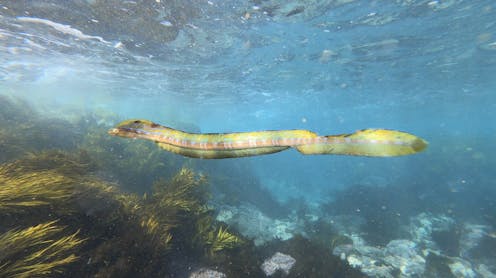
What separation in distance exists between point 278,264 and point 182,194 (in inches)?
167

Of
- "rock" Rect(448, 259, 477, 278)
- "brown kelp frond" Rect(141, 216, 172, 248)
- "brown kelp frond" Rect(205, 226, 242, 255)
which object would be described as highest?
"brown kelp frond" Rect(141, 216, 172, 248)

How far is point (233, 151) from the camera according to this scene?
5.17 feet

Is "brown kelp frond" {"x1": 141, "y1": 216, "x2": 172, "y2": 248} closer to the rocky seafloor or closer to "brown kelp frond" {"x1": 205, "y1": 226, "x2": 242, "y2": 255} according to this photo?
"brown kelp frond" {"x1": 205, "y1": 226, "x2": 242, "y2": 255}

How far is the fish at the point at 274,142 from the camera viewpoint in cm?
137

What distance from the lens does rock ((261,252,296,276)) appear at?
759 cm

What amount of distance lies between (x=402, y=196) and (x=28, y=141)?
3008cm

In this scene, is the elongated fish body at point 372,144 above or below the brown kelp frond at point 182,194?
above

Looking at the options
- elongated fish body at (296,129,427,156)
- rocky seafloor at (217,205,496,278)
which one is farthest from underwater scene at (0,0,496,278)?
rocky seafloor at (217,205,496,278)

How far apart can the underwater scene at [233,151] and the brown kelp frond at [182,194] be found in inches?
3.5

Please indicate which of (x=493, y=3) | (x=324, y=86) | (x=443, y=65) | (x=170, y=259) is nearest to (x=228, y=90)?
(x=324, y=86)

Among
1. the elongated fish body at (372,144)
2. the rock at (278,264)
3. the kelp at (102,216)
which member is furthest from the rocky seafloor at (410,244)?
the elongated fish body at (372,144)

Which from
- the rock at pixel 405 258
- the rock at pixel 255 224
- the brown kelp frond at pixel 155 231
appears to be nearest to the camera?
the brown kelp frond at pixel 155 231

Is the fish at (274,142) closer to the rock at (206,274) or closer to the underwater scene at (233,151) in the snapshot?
the underwater scene at (233,151)

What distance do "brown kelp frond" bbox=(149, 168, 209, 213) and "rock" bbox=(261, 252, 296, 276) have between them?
3043 mm
